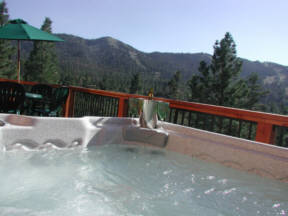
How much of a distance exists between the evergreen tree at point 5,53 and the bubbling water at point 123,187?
73.4ft

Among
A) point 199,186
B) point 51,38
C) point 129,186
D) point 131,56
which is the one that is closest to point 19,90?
Answer: point 51,38

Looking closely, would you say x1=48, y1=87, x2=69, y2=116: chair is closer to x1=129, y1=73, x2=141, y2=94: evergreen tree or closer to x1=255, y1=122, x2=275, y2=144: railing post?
x1=255, y1=122, x2=275, y2=144: railing post

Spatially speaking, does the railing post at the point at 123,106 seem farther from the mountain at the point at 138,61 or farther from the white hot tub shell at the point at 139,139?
the mountain at the point at 138,61

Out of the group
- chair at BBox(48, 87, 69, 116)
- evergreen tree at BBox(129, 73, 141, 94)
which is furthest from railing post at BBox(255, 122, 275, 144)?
evergreen tree at BBox(129, 73, 141, 94)

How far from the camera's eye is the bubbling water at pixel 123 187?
51.5 inches

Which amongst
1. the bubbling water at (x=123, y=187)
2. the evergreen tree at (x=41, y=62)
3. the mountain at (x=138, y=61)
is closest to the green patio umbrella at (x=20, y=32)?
the bubbling water at (x=123, y=187)

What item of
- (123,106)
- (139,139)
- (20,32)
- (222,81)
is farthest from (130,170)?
(222,81)

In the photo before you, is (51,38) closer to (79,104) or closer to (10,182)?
(79,104)

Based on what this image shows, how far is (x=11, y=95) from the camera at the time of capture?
2979 mm

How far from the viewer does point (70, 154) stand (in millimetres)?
2072

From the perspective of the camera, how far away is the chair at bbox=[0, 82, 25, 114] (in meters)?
2.97

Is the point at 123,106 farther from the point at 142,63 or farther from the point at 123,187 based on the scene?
the point at 142,63

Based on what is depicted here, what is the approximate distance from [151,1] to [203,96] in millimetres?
12056

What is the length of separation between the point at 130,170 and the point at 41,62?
26101mm
